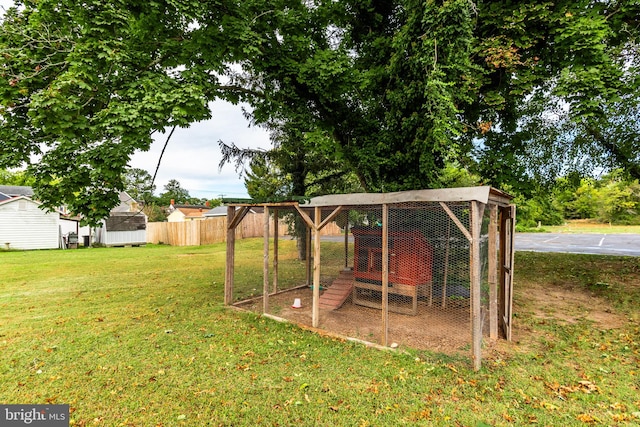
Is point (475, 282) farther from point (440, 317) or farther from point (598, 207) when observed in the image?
point (598, 207)

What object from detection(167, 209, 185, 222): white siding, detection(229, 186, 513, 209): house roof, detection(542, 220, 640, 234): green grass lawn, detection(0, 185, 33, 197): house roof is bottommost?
detection(542, 220, 640, 234): green grass lawn

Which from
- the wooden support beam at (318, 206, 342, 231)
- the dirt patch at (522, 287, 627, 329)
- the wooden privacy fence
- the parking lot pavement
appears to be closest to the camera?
the wooden support beam at (318, 206, 342, 231)

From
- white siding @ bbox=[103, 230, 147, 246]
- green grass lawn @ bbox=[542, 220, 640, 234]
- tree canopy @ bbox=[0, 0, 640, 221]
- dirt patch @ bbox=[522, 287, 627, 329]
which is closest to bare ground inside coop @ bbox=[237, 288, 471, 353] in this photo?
dirt patch @ bbox=[522, 287, 627, 329]

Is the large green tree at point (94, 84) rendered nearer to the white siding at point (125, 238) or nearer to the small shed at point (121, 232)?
the small shed at point (121, 232)

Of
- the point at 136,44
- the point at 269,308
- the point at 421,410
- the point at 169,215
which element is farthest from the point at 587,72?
the point at 169,215

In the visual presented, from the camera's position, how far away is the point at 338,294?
6426 mm

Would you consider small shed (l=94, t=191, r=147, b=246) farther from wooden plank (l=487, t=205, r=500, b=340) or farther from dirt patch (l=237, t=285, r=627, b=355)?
wooden plank (l=487, t=205, r=500, b=340)

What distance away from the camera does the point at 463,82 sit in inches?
200

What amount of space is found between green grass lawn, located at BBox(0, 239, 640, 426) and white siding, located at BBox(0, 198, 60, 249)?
1487 cm

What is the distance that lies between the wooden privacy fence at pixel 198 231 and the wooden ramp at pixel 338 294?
12005mm

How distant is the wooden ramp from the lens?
20.4ft

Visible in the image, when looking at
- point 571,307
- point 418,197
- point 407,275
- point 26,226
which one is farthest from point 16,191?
point 571,307

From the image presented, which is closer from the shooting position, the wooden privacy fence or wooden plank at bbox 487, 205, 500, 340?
wooden plank at bbox 487, 205, 500, 340

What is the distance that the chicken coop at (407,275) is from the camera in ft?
14.9
